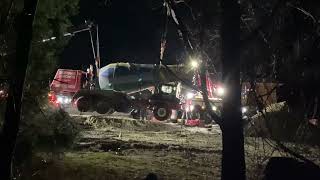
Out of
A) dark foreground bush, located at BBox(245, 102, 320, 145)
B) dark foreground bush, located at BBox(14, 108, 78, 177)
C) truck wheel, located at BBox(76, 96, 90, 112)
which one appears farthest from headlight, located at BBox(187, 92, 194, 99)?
dark foreground bush, located at BBox(14, 108, 78, 177)

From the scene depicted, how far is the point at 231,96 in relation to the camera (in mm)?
5152

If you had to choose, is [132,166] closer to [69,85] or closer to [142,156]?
[142,156]

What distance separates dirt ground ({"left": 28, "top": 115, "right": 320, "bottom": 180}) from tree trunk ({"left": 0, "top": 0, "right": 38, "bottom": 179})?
3.69 m

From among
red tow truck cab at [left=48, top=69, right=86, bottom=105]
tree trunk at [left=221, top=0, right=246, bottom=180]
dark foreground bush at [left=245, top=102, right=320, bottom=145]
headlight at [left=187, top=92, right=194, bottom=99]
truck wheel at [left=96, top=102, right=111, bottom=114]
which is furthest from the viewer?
red tow truck cab at [left=48, top=69, right=86, bottom=105]

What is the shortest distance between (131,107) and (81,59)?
112ft

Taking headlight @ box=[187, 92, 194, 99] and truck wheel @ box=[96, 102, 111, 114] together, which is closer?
truck wheel @ box=[96, 102, 111, 114]

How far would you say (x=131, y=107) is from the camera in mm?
23875

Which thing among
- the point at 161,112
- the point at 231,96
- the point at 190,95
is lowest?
the point at 231,96

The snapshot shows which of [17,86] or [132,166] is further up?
[17,86]

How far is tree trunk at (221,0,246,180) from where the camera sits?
5.10 meters

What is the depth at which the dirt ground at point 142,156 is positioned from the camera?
35.5ft

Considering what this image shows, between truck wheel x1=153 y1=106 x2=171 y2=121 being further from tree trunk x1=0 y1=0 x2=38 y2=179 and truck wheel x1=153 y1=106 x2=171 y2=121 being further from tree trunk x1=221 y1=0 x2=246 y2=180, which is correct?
tree trunk x1=221 y1=0 x2=246 y2=180

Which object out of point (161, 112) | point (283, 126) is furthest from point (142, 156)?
point (161, 112)

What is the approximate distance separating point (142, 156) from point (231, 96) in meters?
9.07
